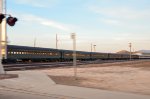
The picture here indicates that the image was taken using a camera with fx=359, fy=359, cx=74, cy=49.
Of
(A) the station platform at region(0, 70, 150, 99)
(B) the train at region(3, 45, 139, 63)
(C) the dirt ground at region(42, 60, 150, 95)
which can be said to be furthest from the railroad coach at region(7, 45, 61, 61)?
(A) the station platform at region(0, 70, 150, 99)

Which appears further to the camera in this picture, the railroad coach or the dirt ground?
the railroad coach

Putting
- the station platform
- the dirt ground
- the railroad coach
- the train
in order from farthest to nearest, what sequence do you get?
the train
the railroad coach
the dirt ground
the station platform

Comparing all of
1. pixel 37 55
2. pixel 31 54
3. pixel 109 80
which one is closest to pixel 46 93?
pixel 109 80

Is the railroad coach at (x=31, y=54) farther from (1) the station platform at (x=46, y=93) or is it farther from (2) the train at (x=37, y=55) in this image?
(1) the station platform at (x=46, y=93)

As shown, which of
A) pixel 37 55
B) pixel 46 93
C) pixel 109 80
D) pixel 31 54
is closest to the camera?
pixel 46 93

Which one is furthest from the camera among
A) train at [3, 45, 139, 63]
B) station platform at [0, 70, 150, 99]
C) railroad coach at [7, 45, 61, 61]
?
train at [3, 45, 139, 63]

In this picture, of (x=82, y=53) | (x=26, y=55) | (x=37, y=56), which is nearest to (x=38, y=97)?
Result: (x=26, y=55)

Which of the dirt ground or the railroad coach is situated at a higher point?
the railroad coach

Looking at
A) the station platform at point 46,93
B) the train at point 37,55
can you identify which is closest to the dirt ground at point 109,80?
the station platform at point 46,93

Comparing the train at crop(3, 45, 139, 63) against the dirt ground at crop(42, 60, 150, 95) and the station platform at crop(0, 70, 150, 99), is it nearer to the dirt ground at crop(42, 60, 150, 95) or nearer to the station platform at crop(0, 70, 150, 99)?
the dirt ground at crop(42, 60, 150, 95)

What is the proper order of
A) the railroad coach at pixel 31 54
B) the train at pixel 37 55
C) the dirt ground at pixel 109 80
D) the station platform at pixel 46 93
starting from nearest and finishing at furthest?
the station platform at pixel 46 93
the dirt ground at pixel 109 80
the railroad coach at pixel 31 54
the train at pixel 37 55

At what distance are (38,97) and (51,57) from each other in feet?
191

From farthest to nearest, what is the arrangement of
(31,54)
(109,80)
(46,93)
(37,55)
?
(37,55)
(31,54)
(109,80)
(46,93)

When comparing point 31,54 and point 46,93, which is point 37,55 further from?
point 46,93
